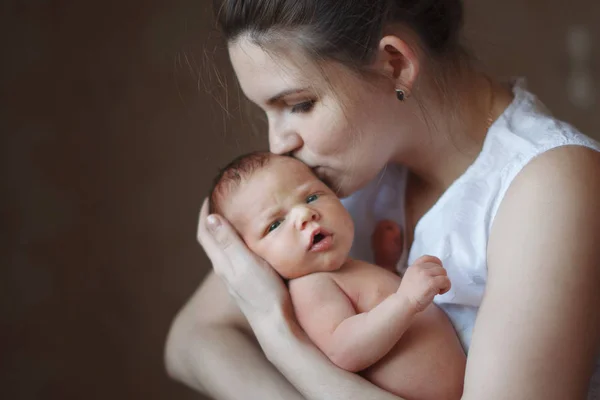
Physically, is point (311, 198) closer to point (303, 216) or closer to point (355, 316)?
point (303, 216)

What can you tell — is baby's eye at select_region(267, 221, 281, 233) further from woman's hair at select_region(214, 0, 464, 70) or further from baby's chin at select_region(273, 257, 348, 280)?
woman's hair at select_region(214, 0, 464, 70)

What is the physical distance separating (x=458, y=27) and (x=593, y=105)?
1.15m

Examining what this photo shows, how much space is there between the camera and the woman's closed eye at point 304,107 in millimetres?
1116

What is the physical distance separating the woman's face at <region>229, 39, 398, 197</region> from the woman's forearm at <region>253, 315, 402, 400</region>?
0.82ft

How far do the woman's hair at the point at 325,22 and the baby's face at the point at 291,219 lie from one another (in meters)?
0.19

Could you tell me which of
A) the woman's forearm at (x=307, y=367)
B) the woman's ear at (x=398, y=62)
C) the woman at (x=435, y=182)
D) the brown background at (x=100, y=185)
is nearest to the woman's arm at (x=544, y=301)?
the woman at (x=435, y=182)

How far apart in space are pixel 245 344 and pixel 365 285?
0.30 meters

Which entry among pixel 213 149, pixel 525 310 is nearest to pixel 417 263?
pixel 525 310

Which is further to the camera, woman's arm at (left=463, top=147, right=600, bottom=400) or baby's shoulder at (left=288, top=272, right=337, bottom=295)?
baby's shoulder at (left=288, top=272, right=337, bottom=295)

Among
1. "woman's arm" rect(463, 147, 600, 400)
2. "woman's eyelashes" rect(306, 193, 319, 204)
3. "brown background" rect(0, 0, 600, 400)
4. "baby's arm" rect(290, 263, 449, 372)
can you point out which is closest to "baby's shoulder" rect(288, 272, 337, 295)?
"baby's arm" rect(290, 263, 449, 372)

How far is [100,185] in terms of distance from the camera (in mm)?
1829

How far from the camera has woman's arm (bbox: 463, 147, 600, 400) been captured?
0.91 meters

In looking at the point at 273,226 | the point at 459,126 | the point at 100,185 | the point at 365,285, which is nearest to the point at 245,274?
the point at 273,226

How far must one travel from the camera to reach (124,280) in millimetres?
1896
